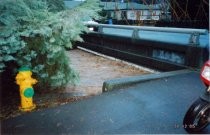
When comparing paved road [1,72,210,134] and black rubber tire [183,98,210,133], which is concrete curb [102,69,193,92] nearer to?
paved road [1,72,210,134]

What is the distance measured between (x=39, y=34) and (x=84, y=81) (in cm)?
271

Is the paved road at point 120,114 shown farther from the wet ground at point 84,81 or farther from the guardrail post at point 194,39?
the guardrail post at point 194,39

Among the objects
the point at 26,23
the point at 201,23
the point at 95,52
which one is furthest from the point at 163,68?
the point at 201,23

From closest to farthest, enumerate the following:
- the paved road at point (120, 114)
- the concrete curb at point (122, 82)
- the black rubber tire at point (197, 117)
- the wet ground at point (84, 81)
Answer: the black rubber tire at point (197, 117) < the paved road at point (120, 114) < the wet ground at point (84, 81) < the concrete curb at point (122, 82)

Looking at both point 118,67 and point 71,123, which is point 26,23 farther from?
point 118,67

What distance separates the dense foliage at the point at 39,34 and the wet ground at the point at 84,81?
0.34m

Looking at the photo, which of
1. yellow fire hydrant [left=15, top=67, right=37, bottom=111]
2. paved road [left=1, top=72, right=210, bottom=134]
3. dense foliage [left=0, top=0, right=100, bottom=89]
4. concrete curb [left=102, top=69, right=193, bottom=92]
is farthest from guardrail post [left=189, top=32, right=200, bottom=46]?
yellow fire hydrant [left=15, top=67, right=37, bottom=111]

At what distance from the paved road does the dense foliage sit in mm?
1036

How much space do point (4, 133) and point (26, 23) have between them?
1.97 meters

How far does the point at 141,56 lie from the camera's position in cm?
834

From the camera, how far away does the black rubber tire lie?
3.03 metres

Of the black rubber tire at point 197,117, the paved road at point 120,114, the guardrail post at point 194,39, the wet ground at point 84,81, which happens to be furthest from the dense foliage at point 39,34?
the guardrail post at point 194,39

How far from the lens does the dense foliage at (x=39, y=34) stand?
4.24 metres

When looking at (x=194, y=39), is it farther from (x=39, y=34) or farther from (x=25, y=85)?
(x=25, y=85)
